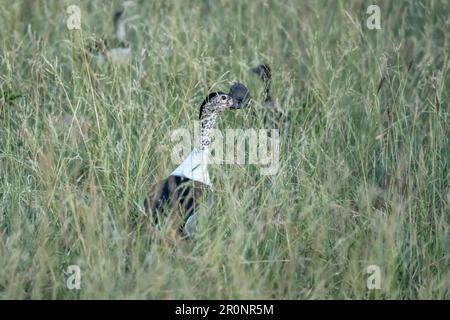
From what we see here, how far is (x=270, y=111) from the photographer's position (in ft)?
13.1

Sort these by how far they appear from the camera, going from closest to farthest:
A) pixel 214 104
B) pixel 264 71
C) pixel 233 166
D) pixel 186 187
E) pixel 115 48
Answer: pixel 186 187 < pixel 214 104 < pixel 233 166 < pixel 264 71 < pixel 115 48

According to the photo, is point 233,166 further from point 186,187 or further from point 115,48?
point 115,48

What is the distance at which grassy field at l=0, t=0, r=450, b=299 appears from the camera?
10.1ft

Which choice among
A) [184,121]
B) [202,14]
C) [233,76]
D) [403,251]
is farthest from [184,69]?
[403,251]

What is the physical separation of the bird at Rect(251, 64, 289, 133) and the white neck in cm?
55

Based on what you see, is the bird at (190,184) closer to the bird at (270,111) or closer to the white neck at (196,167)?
the white neck at (196,167)

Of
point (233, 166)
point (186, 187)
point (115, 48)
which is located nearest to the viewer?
point (186, 187)

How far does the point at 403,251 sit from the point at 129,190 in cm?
101

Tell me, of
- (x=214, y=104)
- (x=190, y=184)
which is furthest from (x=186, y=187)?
(x=214, y=104)

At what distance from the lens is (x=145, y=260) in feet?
9.96

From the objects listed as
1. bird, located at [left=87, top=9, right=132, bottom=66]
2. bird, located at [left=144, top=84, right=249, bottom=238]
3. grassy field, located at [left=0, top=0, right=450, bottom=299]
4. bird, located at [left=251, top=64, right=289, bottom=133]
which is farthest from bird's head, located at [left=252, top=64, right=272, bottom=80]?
bird, located at [left=87, top=9, right=132, bottom=66]

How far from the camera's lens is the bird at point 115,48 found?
13.9ft

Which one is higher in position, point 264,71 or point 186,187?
point 264,71

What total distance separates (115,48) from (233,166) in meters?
1.19
